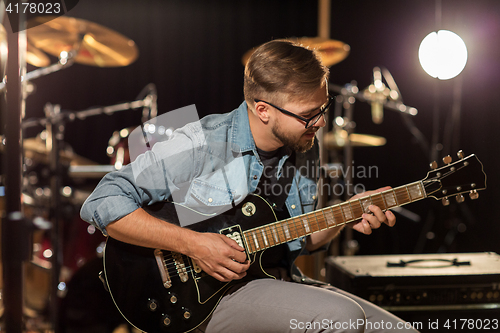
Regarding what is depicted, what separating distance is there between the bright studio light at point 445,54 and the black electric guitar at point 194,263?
972 mm

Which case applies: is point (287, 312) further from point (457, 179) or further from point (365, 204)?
point (457, 179)

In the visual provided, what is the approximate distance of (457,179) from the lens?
1.42m

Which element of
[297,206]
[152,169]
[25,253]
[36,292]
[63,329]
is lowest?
[36,292]

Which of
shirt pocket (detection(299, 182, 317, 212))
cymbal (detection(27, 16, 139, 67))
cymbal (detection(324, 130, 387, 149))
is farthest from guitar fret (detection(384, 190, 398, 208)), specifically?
cymbal (detection(27, 16, 139, 67))

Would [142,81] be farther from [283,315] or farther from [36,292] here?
[283,315]

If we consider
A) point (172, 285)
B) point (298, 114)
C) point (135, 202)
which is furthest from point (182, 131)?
point (172, 285)

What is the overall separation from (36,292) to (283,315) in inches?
108

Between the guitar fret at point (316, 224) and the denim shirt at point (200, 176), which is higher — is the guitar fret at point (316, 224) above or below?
below

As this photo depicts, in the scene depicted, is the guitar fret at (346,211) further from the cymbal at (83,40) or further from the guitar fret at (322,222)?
the cymbal at (83,40)

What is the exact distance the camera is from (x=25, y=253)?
106 centimetres

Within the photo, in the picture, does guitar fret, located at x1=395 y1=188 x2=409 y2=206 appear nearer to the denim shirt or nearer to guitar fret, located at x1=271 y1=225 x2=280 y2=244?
the denim shirt

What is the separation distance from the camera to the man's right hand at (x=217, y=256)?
127 cm

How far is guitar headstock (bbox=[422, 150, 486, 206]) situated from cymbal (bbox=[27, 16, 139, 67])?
8.06ft

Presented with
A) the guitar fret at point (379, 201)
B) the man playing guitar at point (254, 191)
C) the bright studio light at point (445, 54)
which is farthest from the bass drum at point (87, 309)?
the bright studio light at point (445, 54)
